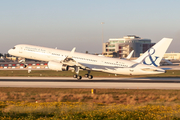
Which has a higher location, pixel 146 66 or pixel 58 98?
pixel 146 66

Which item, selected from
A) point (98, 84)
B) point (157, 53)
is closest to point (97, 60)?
point (98, 84)

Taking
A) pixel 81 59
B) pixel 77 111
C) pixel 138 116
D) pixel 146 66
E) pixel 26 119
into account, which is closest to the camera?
pixel 26 119

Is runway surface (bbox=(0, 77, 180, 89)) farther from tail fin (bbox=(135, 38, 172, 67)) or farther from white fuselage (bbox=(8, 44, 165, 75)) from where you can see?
tail fin (bbox=(135, 38, 172, 67))

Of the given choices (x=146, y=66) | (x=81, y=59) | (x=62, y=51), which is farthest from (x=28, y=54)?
(x=146, y=66)

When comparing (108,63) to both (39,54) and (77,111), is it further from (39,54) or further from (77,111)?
(77,111)

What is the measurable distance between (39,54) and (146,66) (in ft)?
73.6

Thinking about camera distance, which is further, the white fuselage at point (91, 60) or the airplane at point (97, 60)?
the white fuselage at point (91, 60)

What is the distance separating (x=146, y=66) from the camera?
47812 millimetres

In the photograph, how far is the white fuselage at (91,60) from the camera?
48528mm

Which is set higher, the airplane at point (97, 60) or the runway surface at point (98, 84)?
the airplane at point (97, 60)

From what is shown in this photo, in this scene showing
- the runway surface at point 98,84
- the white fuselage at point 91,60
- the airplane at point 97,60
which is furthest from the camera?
the white fuselage at point 91,60

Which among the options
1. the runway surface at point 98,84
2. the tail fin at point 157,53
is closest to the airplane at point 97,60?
the tail fin at point 157,53

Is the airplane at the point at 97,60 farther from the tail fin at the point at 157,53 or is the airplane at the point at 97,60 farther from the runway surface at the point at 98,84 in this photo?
the runway surface at the point at 98,84

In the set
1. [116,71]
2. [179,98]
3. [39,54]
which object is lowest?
[179,98]
